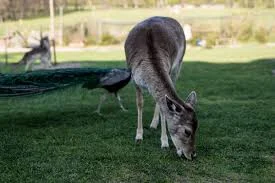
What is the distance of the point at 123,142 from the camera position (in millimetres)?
6582

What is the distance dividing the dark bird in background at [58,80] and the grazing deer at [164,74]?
1.00m

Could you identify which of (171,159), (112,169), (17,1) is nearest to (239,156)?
(171,159)

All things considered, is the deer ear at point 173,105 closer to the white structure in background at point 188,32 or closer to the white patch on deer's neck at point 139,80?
the white patch on deer's neck at point 139,80

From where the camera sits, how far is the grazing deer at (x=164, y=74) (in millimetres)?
5441

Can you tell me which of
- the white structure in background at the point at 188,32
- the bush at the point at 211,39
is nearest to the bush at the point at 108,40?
the white structure in background at the point at 188,32

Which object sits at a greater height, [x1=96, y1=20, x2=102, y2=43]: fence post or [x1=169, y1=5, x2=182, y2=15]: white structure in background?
[x1=169, y1=5, x2=182, y2=15]: white structure in background

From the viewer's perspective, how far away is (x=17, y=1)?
33688mm

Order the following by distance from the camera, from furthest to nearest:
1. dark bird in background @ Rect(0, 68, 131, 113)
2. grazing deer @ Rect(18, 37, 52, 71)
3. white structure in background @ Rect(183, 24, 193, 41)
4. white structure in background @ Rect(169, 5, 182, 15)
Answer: white structure in background @ Rect(169, 5, 182, 15) → white structure in background @ Rect(183, 24, 193, 41) → grazing deer @ Rect(18, 37, 52, 71) → dark bird in background @ Rect(0, 68, 131, 113)

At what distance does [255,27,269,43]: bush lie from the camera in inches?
1074

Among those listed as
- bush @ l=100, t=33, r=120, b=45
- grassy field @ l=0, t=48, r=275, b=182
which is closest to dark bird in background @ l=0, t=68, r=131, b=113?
grassy field @ l=0, t=48, r=275, b=182

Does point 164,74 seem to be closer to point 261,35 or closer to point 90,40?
point 261,35

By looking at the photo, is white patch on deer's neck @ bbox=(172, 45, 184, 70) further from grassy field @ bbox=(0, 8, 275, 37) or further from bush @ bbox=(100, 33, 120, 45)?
grassy field @ bbox=(0, 8, 275, 37)

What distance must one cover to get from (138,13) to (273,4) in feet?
33.0

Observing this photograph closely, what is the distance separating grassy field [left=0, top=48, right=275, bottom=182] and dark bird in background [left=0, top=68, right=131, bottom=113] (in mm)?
187
